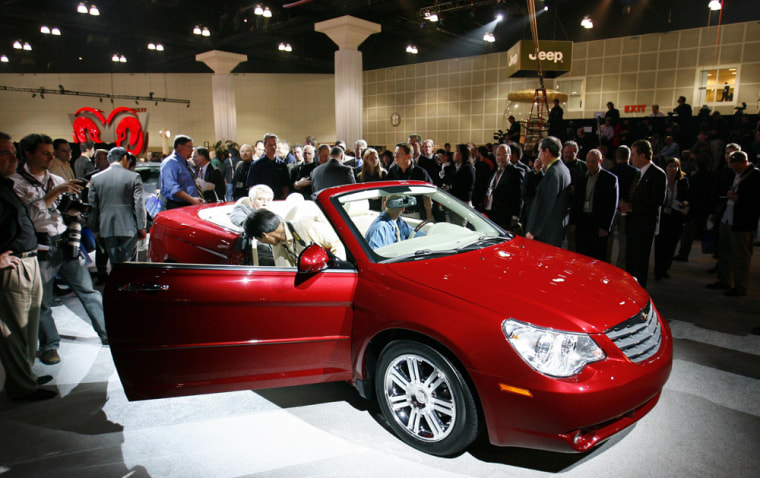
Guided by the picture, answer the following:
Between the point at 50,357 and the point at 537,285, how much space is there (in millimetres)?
3688

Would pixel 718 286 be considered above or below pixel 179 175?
below

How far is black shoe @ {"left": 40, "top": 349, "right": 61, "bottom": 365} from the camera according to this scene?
355cm

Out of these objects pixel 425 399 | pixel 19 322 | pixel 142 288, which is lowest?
pixel 425 399

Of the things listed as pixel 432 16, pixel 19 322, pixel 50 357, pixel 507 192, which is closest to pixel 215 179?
pixel 50 357

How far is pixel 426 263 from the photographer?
252 cm

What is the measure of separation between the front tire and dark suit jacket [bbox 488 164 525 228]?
12.3 feet

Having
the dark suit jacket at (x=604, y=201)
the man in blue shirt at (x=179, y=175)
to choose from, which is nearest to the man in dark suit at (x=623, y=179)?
the dark suit jacket at (x=604, y=201)

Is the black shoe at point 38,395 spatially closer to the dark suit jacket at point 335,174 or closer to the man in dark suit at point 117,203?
the man in dark suit at point 117,203

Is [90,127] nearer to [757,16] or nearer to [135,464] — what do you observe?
[135,464]

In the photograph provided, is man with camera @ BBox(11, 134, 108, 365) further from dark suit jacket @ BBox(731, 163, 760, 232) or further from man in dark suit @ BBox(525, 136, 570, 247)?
dark suit jacket @ BBox(731, 163, 760, 232)

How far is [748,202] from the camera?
15.4 ft

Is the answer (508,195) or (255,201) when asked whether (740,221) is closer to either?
(508,195)

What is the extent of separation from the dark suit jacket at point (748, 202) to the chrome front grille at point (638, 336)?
3325mm

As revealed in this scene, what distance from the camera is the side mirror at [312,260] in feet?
7.89
